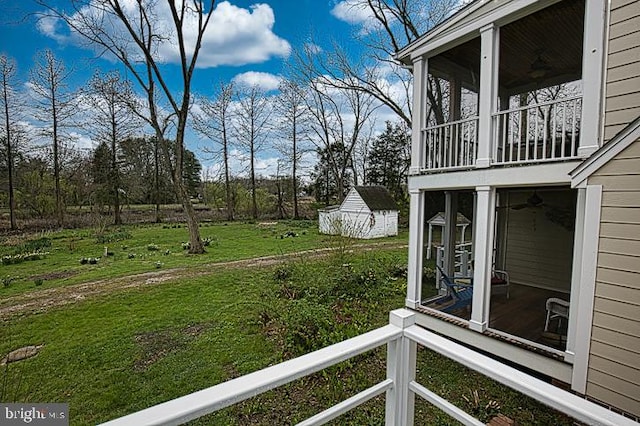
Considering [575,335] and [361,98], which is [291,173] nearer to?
[361,98]

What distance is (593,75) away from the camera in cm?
314

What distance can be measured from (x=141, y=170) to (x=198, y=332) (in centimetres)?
2106

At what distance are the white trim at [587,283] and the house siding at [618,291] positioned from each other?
32mm

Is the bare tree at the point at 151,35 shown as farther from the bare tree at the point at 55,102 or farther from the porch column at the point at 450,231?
the porch column at the point at 450,231

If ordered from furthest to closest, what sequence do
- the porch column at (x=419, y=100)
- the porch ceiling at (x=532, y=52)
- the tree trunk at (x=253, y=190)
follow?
the tree trunk at (x=253, y=190)
the porch column at (x=419, y=100)
the porch ceiling at (x=532, y=52)

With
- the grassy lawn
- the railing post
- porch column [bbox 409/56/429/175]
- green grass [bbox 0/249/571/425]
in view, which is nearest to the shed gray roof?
the grassy lawn

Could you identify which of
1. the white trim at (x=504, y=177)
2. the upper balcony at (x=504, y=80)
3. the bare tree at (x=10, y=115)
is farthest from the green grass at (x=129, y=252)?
the upper balcony at (x=504, y=80)

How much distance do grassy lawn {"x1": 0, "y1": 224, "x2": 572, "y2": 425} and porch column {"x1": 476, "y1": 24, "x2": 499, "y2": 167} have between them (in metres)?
2.84

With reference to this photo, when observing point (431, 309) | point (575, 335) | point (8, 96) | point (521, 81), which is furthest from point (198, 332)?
point (8, 96)

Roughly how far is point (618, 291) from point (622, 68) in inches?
80.7

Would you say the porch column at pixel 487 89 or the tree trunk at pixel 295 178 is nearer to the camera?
the porch column at pixel 487 89

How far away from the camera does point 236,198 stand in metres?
24.8

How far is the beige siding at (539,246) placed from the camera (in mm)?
6023

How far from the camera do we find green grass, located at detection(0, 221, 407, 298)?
28.5ft
